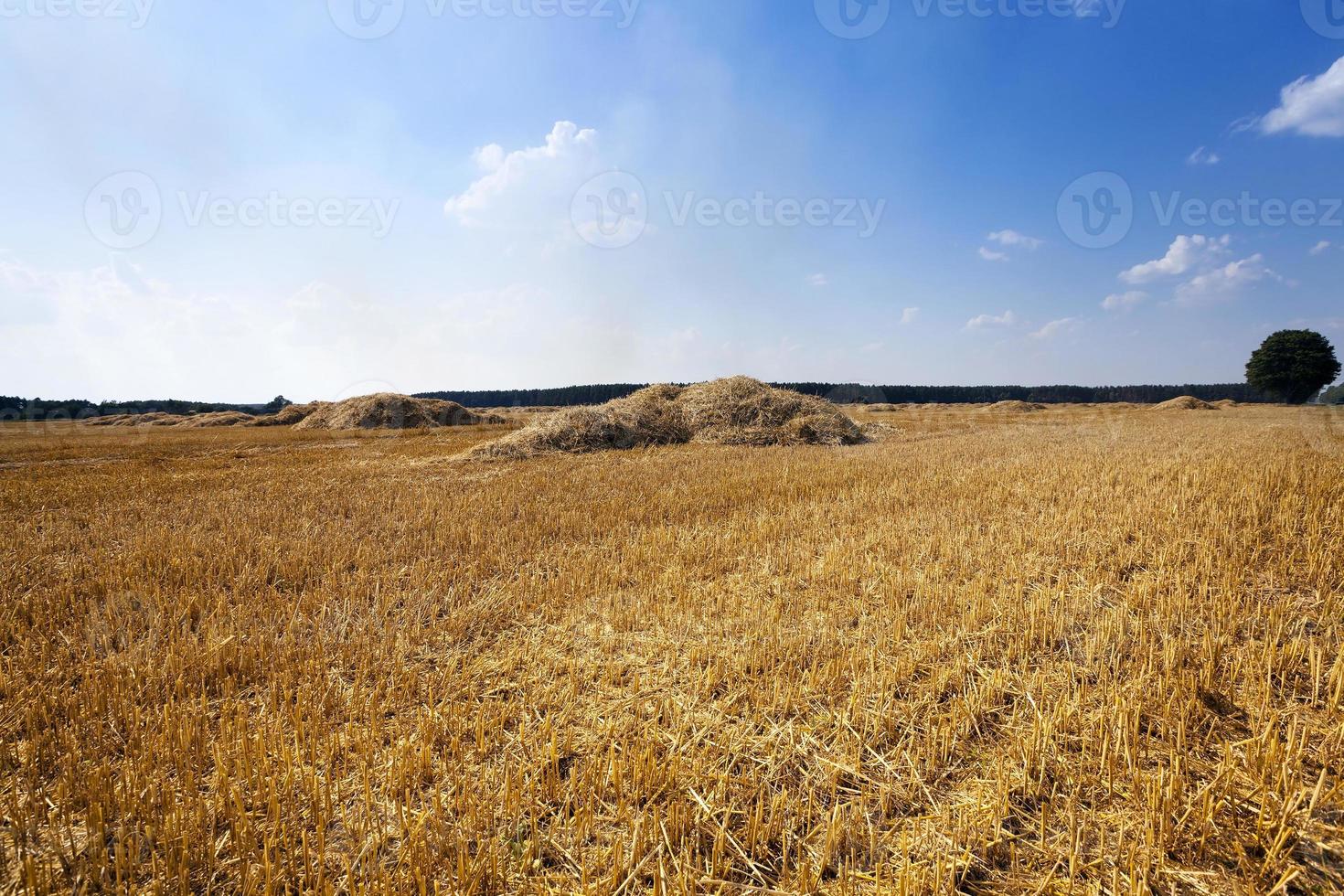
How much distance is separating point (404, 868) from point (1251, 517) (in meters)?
7.67

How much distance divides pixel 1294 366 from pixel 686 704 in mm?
75995

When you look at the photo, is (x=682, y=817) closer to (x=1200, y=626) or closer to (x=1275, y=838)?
(x=1275, y=838)

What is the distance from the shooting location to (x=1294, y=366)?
4897cm

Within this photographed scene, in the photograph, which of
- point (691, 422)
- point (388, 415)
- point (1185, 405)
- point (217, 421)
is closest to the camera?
point (691, 422)

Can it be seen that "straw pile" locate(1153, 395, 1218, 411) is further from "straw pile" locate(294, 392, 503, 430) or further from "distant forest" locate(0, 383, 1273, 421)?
"straw pile" locate(294, 392, 503, 430)

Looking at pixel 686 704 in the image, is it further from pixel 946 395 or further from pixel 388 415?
pixel 946 395

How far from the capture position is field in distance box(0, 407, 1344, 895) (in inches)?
70.4

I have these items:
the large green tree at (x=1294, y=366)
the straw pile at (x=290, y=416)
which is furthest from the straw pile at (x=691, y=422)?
the large green tree at (x=1294, y=366)

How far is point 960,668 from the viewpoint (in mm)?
2898

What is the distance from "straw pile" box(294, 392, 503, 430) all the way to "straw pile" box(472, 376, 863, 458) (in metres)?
→ 15.2

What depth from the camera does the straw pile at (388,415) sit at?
27500mm

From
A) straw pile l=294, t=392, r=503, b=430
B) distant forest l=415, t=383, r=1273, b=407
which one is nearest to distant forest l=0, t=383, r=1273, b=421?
distant forest l=415, t=383, r=1273, b=407

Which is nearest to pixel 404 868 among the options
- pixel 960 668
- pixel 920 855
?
pixel 920 855

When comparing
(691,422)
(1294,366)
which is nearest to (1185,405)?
(1294,366)
